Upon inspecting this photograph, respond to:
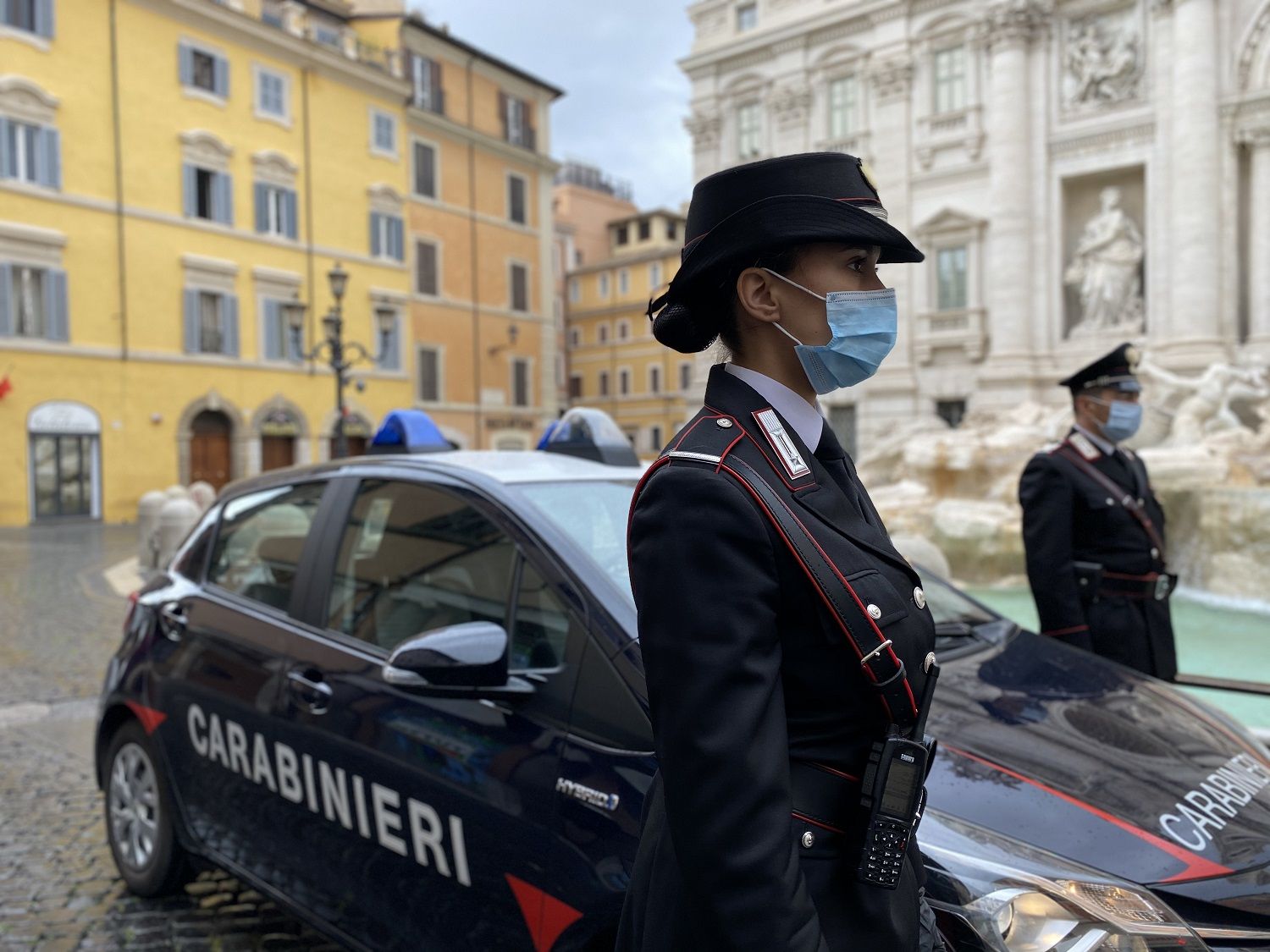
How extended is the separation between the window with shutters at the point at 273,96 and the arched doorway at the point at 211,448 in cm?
906

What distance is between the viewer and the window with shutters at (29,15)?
23.1 metres

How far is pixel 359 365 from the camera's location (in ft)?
101

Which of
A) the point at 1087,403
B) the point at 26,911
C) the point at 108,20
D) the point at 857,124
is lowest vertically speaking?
the point at 26,911

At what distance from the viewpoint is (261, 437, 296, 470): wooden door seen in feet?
94.4

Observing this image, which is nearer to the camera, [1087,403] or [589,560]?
[589,560]

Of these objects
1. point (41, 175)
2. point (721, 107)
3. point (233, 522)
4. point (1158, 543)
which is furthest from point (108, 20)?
point (1158, 543)

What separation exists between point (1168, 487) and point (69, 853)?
11.3m

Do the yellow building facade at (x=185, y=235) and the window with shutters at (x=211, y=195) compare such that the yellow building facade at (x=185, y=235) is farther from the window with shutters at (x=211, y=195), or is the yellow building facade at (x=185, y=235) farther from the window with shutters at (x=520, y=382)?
the window with shutters at (x=520, y=382)

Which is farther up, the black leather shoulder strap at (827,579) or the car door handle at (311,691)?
the black leather shoulder strap at (827,579)

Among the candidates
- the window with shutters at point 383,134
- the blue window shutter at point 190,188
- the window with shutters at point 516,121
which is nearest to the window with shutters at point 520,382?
the window with shutters at point 516,121

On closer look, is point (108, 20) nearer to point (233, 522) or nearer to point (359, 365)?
point (359, 365)

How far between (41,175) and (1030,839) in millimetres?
27809

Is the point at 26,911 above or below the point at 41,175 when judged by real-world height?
below

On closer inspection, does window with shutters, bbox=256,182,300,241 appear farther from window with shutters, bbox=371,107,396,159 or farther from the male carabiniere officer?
the male carabiniere officer
